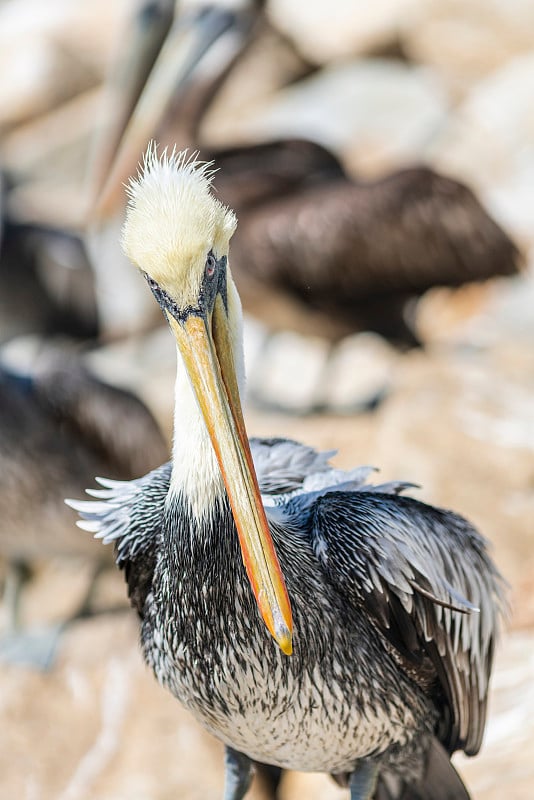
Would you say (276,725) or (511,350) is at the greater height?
(511,350)

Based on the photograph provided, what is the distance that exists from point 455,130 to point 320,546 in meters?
7.48

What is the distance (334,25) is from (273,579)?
9535 millimetres

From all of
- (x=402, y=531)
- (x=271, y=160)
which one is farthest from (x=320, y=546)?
(x=271, y=160)

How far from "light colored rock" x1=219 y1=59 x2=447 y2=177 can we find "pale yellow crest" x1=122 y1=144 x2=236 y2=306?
23.9 feet

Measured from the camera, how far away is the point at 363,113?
9805 millimetres

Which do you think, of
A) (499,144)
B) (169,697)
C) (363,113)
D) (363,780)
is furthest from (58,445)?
(363,113)

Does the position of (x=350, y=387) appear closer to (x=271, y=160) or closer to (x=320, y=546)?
(x=271, y=160)

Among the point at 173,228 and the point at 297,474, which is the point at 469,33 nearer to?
the point at 297,474

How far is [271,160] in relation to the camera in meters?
6.32

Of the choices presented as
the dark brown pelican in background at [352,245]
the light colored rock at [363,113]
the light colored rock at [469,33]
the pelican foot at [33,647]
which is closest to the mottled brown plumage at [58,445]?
the pelican foot at [33,647]

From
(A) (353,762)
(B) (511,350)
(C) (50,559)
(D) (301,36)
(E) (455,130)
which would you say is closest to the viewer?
(A) (353,762)

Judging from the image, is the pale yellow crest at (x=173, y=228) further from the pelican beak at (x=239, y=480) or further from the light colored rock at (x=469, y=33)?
the light colored rock at (x=469, y=33)

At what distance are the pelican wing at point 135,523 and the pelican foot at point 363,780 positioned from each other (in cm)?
66

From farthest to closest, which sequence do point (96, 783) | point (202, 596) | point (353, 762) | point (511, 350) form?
point (511, 350) < point (96, 783) < point (353, 762) < point (202, 596)
